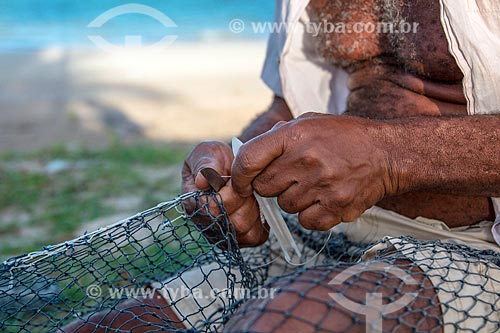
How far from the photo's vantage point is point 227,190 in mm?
1711

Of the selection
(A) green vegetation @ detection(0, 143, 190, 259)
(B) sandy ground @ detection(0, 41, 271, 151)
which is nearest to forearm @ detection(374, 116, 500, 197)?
(A) green vegetation @ detection(0, 143, 190, 259)

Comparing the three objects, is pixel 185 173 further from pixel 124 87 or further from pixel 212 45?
pixel 212 45

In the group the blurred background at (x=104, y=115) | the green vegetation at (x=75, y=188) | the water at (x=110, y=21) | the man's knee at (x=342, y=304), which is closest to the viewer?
the man's knee at (x=342, y=304)

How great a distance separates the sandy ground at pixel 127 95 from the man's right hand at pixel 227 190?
3.90 meters

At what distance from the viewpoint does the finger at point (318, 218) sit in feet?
5.18

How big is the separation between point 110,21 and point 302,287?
16750 mm

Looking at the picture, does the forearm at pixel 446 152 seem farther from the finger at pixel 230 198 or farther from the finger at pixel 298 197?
the finger at pixel 230 198

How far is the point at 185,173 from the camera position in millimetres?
1999

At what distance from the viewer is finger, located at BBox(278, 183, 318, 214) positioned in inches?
61.5

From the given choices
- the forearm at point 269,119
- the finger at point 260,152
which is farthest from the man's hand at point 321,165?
the forearm at point 269,119

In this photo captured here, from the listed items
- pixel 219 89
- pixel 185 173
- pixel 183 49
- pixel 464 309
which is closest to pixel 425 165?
pixel 464 309

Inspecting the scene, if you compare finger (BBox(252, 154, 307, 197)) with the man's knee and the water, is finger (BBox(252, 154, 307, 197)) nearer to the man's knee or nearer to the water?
the man's knee

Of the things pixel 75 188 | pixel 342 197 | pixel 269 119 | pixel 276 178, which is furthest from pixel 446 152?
pixel 75 188

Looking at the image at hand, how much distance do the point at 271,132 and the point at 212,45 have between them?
1096cm
